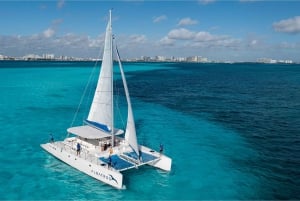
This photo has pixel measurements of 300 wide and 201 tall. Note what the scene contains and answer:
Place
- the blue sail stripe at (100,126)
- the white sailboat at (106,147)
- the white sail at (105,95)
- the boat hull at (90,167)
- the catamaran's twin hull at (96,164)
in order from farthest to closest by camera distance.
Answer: the blue sail stripe at (100,126)
the white sail at (105,95)
the white sailboat at (106,147)
the catamaran's twin hull at (96,164)
the boat hull at (90,167)

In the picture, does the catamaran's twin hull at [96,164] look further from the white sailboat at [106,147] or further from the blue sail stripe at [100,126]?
the blue sail stripe at [100,126]

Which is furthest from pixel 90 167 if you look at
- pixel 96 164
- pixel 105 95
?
pixel 105 95

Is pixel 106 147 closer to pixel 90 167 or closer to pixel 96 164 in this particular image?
pixel 90 167

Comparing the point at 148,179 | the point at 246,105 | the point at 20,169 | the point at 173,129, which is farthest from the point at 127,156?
the point at 246,105

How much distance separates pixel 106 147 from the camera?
1030 inches

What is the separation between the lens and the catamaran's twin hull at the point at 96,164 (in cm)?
2161

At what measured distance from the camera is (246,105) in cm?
5550

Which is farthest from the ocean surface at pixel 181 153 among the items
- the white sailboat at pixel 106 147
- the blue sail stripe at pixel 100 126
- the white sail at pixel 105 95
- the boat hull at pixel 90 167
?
the white sail at pixel 105 95

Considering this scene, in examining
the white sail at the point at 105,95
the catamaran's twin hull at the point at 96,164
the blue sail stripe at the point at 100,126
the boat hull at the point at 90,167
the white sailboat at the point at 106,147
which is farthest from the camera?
the blue sail stripe at the point at 100,126

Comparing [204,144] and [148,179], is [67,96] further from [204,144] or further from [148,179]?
[148,179]

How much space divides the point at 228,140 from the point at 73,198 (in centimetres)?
2003

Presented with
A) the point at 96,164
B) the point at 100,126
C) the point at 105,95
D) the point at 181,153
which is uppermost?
the point at 105,95

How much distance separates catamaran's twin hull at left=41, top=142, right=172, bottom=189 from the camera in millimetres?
21609

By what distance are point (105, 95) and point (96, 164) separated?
655 cm
